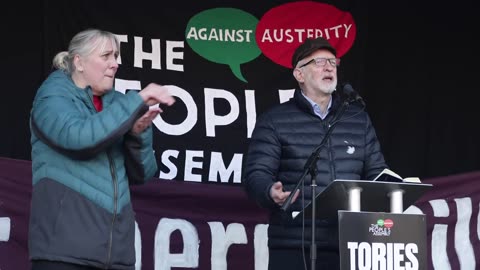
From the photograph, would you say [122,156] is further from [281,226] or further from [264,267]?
[264,267]

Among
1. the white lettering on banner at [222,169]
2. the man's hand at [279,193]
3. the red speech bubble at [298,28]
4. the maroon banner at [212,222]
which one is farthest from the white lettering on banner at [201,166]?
the man's hand at [279,193]

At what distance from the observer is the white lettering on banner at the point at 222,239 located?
21.7 ft

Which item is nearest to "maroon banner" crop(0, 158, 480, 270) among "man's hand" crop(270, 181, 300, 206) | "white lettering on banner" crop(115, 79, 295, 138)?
"white lettering on banner" crop(115, 79, 295, 138)

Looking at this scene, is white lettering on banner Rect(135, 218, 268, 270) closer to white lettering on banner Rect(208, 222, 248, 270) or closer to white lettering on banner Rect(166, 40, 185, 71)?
white lettering on banner Rect(208, 222, 248, 270)

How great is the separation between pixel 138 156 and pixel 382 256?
110 cm

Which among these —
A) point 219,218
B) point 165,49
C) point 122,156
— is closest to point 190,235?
point 219,218

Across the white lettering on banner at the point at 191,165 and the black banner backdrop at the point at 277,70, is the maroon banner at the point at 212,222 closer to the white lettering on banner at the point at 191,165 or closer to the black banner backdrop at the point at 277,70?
the white lettering on banner at the point at 191,165

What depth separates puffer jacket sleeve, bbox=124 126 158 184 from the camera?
14.8ft

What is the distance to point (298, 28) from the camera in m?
7.30

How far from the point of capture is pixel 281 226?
511cm

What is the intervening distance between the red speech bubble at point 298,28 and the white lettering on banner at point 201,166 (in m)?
0.76

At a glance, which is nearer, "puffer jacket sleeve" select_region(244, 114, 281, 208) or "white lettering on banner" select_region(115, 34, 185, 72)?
"puffer jacket sleeve" select_region(244, 114, 281, 208)

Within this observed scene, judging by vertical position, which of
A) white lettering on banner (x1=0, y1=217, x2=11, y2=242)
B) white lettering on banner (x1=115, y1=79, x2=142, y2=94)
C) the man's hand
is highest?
white lettering on banner (x1=115, y1=79, x2=142, y2=94)

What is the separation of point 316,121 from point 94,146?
1.37 metres
